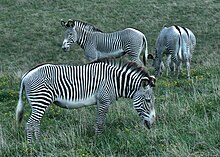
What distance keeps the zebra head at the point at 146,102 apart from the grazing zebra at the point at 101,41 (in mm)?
7691

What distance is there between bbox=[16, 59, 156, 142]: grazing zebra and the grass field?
0.41 metres

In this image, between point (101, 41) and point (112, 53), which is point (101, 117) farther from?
point (101, 41)

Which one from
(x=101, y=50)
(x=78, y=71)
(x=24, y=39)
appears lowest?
(x=24, y=39)

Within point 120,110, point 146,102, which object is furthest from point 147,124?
point 120,110

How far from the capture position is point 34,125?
6.96 meters

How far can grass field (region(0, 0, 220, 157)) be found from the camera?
565 cm

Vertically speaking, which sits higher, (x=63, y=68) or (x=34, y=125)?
(x=63, y=68)

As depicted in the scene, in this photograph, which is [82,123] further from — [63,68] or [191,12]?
[191,12]

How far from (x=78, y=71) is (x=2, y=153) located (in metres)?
2.35

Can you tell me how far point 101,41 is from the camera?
1494 centimetres

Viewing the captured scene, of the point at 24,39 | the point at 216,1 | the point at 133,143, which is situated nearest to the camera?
the point at 133,143

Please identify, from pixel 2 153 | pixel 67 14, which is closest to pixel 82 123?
pixel 2 153

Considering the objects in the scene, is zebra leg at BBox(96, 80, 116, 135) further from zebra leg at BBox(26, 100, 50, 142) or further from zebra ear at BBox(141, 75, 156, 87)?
zebra leg at BBox(26, 100, 50, 142)

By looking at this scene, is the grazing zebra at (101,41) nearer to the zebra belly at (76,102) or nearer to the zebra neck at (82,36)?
the zebra neck at (82,36)
